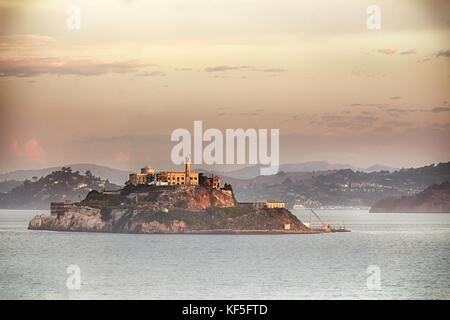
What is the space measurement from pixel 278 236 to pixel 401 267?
23.1 metres

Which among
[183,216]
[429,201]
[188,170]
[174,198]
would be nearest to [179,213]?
[183,216]

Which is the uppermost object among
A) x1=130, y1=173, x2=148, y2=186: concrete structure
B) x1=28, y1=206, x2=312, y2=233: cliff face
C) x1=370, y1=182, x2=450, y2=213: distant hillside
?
x1=370, y1=182, x2=450, y2=213: distant hillside

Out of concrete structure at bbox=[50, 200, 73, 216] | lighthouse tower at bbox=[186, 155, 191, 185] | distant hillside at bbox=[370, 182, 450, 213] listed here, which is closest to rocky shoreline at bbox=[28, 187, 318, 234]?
concrete structure at bbox=[50, 200, 73, 216]

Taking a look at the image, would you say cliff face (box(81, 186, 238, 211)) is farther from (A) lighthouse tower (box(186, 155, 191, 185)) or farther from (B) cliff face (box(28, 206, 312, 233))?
(A) lighthouse tower (box(186, 155, 191, 185))

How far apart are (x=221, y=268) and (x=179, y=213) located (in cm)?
2613

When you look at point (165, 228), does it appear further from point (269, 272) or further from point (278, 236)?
point (269, 272)

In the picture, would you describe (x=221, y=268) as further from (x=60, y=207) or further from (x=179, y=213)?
(x=60, y=207)

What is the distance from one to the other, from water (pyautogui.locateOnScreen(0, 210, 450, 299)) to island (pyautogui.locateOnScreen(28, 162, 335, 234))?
676 cm

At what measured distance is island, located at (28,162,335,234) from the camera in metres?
58.5

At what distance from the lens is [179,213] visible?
193ft

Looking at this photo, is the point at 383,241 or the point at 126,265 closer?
the point at 126,265

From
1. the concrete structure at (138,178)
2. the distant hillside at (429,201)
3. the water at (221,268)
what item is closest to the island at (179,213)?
the concrete structure at (138,178)
